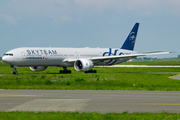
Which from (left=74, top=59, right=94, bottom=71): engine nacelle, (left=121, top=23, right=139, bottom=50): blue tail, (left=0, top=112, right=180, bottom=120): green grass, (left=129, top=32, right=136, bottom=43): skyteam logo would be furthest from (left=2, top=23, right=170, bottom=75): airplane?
(left=0, top=112, right=180, bottom=120): green grass

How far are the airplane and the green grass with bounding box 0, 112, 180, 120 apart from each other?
93.5 feet

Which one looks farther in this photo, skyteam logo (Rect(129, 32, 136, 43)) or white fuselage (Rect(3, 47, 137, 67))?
skyteam logo (Rect(129, 32, 136, 43))

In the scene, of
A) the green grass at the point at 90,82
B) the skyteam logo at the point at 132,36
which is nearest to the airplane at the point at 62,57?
the skyteam logo at the point at 132,36

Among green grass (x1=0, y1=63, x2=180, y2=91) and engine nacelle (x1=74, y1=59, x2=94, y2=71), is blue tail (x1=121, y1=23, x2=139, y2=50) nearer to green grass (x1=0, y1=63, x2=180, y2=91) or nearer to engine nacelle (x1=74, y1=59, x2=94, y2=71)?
engine nacelle (x1=74, y1=59, x2=94, y2=71)

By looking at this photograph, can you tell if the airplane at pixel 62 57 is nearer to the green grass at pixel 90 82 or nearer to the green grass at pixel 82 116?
the green grass at pixel 90 82

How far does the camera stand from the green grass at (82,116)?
10070 millimetres

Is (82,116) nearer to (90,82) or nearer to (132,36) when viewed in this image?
(90,82)

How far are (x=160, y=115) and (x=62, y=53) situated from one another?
110ft

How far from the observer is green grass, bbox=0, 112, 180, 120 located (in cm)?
1007

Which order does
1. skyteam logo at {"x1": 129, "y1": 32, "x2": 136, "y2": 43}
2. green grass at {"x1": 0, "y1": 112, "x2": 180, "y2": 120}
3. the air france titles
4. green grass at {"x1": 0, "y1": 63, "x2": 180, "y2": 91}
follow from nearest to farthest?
1. green grass at {"x1": 0, "y1": 112, "x2": 180, "y2": 120}
2. green grass at {"x1": 0, "y1": 63, "x2": 180, "y2": 91}
3. the air france titles
4. skyteam logo at {"x1": 129, "y1": 32, "x2": 136, "y2": 43}

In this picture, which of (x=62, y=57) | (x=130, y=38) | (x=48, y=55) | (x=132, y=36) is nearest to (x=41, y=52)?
(x=48, y=55)

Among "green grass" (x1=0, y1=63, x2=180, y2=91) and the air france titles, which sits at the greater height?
the air france titles

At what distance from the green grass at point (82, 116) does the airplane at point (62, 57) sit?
93.5ft

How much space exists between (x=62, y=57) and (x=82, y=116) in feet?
109
